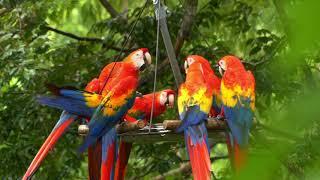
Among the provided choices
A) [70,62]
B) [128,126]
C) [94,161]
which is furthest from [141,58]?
[70,62]

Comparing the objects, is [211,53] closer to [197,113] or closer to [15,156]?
[15,156]

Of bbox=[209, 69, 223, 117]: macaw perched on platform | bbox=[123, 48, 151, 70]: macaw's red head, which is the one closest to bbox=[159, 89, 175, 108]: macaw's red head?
bbox=[123, 48, 151, 70]: macaw's red head

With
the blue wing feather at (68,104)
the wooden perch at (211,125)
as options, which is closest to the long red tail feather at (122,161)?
the blue wing feather at (68,104)

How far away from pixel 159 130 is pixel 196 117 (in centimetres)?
17

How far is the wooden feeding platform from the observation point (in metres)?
1.65

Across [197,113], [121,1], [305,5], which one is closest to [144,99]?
[197,113]

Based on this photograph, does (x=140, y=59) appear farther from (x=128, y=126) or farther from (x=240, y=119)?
(x=240, y=119)

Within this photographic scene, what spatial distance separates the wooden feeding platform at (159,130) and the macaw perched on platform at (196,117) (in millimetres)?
44

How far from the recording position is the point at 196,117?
160 cm

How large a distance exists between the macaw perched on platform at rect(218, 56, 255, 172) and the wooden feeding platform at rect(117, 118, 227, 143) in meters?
0.06

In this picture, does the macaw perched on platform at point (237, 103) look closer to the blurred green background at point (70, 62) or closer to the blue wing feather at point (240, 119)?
the blue wing feather at point (240, 119)

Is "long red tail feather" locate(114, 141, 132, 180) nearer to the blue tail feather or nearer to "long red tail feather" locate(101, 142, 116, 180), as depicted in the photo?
"long red tail feather" locate(101, 142, 116, 180)

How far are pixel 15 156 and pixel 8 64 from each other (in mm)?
496

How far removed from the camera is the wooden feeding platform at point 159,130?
65.1 inches
